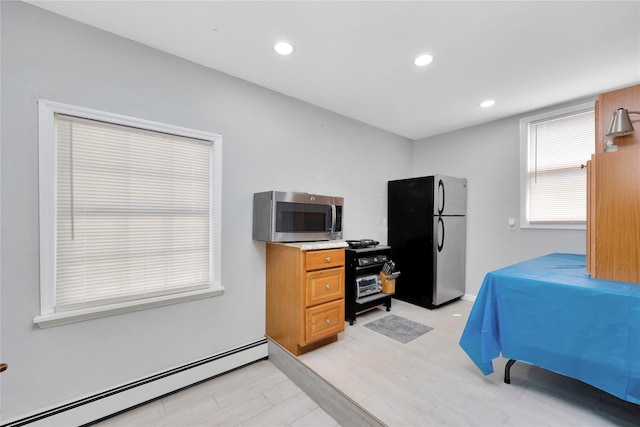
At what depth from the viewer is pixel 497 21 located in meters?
1.72

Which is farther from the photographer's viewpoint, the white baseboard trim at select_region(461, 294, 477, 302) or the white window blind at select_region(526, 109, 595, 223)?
the white baseboard trim at select_region(461, 294, 477, 302)

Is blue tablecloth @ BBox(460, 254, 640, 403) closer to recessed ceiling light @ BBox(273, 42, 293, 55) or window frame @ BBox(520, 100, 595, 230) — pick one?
window frame @ BBox(520, 100, 595, 230)

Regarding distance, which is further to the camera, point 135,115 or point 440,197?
point 440,197

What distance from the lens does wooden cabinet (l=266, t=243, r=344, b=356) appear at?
7.20 ft

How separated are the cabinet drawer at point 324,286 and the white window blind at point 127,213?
877 millimetres

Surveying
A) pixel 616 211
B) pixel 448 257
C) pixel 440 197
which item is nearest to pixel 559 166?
pixel 440 197

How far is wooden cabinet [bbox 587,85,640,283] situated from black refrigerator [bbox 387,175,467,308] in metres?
1.57

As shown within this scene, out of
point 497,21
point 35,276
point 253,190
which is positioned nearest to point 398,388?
point 253,190

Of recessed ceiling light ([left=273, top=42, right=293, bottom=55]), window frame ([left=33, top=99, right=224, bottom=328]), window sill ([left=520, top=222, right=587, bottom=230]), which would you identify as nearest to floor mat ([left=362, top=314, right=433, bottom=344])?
window sill ([left=520, top=222, right=587, bottom=230])

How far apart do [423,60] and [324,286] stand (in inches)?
81.0

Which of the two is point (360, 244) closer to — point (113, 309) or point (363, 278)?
point (363, 278)

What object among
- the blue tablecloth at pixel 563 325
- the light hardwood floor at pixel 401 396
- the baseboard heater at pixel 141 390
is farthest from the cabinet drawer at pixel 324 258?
the blue tablecloth at pixel 563 325

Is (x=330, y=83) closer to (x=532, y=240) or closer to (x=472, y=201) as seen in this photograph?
(x=472, y=201)

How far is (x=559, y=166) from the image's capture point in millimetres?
Answer: 3076
